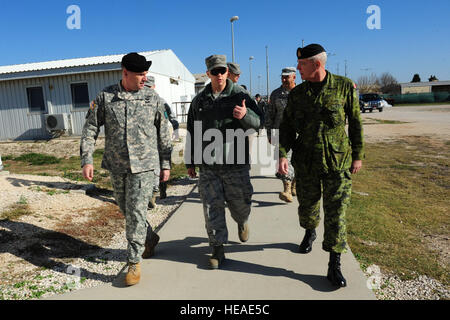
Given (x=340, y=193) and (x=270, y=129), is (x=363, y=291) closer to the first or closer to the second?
(x=340, y=193)

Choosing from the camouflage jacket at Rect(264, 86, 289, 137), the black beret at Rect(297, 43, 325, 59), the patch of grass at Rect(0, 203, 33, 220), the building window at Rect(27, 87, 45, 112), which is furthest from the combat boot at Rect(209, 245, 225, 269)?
the building window at Rect(27, 87, 45, 112)

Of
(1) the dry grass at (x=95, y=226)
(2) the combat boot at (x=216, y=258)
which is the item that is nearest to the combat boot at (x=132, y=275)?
(2) the combat boot at (x=216, y=258)

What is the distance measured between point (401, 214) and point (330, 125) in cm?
295

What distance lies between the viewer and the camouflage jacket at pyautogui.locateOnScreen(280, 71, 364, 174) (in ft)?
9.35

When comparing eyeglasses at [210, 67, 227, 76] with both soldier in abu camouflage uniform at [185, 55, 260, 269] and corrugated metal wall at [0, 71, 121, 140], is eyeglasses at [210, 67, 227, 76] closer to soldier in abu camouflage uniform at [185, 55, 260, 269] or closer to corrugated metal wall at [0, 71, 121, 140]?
soldier in abu camouflage uniform at [185, 55, 260, 269]

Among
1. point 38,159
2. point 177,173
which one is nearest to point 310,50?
point 177,173

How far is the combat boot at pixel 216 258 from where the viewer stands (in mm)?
3223

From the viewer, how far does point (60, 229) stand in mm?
4676

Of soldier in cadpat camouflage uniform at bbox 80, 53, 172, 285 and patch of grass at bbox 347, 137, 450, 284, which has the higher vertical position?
soldier in cadpat camouflage uniform at bbox 80, 53, 172, 285

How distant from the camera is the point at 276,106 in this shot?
5.38 meters

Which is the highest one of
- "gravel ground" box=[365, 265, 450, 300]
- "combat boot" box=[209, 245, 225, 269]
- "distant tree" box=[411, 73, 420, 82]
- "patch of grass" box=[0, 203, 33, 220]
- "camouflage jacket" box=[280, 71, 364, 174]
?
"distant tree" box=[411, 73, 420, 82]

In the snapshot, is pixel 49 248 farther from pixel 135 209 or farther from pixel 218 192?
pixel 218 192

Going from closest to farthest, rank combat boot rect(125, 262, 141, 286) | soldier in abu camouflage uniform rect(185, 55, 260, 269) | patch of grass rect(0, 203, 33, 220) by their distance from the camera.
A: combat boot rect(125, 262, 141, 286) < soldier in abu camouflage uniform rect(185, 55, 260, 269) < patch of grass rect(0, 203, 33, 220)

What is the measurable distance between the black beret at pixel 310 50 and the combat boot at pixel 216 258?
1886 mm
